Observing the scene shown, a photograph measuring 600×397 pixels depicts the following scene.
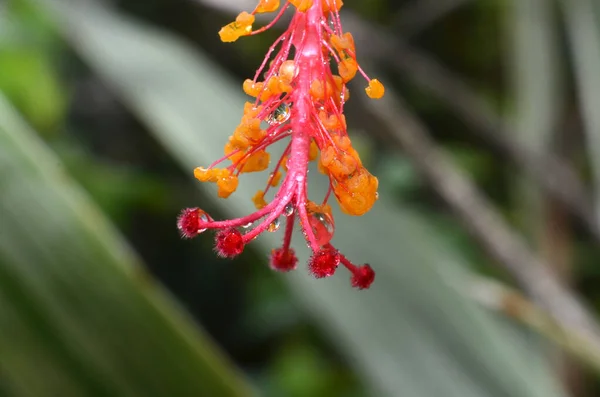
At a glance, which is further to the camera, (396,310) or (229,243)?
(396,310)

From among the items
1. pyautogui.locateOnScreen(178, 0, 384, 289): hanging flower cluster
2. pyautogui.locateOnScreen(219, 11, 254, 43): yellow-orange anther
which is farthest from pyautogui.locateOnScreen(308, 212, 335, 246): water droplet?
pyautogui.locateOnScreen(219, 11, 254, 43): yellow-orange anther

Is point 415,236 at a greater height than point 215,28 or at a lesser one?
lesser

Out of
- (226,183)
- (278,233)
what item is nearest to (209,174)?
(226,183)

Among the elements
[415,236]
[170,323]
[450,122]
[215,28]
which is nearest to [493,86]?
[450,122]

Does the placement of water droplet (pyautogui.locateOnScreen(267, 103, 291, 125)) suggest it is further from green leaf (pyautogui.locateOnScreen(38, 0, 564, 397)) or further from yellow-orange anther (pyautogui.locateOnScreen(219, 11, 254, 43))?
green leaf (pyautogui.locateOnScreen(38, 0, 564, 397))

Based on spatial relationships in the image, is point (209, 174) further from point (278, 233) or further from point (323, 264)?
point (278, 233)

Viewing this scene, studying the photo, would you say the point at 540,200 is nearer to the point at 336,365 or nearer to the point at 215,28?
the point at 336,365
